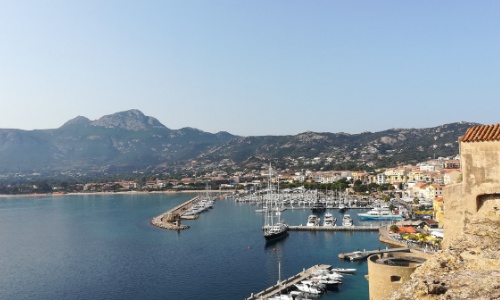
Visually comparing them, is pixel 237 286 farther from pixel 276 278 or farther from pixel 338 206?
pixel 338 206

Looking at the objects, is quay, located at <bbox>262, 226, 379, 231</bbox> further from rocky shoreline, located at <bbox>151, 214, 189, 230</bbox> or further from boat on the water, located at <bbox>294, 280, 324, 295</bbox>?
boat on the water, located at <bbox>294, 280, 324, 295</bbox>

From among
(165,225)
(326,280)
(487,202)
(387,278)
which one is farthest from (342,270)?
(165,225)

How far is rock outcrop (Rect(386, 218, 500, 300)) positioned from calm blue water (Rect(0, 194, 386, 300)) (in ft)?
55.0

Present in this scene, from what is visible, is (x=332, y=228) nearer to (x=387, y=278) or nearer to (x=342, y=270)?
(x=342, y=270)

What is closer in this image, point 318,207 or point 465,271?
point 465,271

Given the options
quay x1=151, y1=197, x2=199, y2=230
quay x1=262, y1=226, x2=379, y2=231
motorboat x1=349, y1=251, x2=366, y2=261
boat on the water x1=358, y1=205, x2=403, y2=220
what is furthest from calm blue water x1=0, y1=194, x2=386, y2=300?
boat on the water x1=358, y1=205, x2=403, y2=220

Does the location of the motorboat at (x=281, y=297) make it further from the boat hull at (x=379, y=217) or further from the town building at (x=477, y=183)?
the boat hull at (x=379, y=217)

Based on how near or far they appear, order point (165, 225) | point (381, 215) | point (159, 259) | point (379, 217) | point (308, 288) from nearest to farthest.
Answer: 1. point (308, 288)
2. point (159, 259)
3. point (379, 217)
4. point (381, 215)
5. point (165, 225)

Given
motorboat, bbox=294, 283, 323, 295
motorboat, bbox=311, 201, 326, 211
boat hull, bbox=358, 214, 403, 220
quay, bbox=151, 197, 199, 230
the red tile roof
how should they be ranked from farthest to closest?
motorboat, bbox=311, 201, 326, 211, quay, bbox=151, 197, 199, 230, boat hull, bbox=358, 214, 403, 220, motorboat, bbox=294, 283, 323, 295, the red tile roof

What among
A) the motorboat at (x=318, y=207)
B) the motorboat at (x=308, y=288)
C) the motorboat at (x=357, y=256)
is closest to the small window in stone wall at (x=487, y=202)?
the motorboat at (x=308, y=288)

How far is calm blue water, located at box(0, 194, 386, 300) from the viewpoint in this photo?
81.0 ft

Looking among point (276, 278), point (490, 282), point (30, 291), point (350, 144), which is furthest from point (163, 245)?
point (350, 144)

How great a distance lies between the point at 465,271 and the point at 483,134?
3015mm

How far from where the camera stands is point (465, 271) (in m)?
4.97
